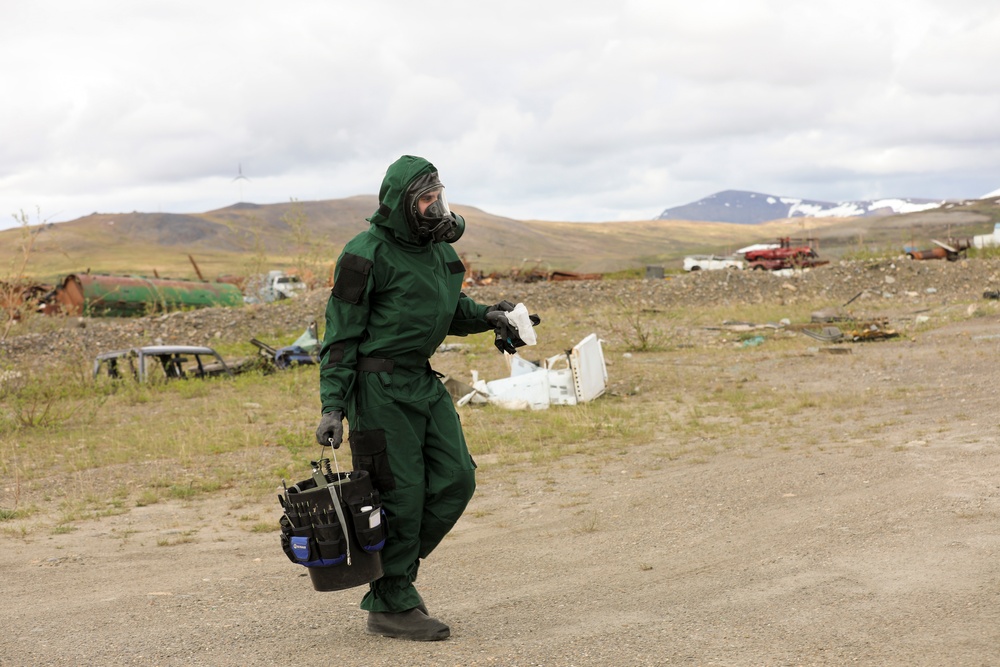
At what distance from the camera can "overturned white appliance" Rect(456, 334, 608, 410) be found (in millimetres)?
12148

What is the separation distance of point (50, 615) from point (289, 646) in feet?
4.84

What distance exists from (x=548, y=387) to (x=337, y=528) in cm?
849

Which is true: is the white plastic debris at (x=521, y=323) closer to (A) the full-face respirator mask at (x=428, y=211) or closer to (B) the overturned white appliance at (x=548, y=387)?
(A) the full-face respirator mask at (x=428, y=211)

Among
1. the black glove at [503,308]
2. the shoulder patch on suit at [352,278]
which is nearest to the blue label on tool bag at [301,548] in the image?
the shoulder patch on suit at [352,278]

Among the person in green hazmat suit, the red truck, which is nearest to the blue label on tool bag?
the person in green hazmat suit

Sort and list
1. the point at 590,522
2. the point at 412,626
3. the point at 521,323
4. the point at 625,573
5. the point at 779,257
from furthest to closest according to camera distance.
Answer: the point at 779,257, the point at 590,522, the point at 625,573, the point at 521,323, the point at 412,626

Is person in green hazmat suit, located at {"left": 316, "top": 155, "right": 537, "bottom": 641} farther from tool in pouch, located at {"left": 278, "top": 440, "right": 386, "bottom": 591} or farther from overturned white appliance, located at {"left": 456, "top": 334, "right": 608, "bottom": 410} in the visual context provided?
overturned white appliance, located at {"left": 456, "top": 334, "right": 608, "bottom": 410}

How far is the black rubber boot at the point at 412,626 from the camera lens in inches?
162

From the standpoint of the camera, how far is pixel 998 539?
5.18 metres

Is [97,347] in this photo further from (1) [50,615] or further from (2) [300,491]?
(2) [300,491]

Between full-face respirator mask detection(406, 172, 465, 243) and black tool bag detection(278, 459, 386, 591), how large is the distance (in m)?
1.04

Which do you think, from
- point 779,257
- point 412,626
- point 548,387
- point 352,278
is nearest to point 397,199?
point 352,278

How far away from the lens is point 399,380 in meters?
4.06

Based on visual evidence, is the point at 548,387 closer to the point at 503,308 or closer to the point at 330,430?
the point at 503,308
